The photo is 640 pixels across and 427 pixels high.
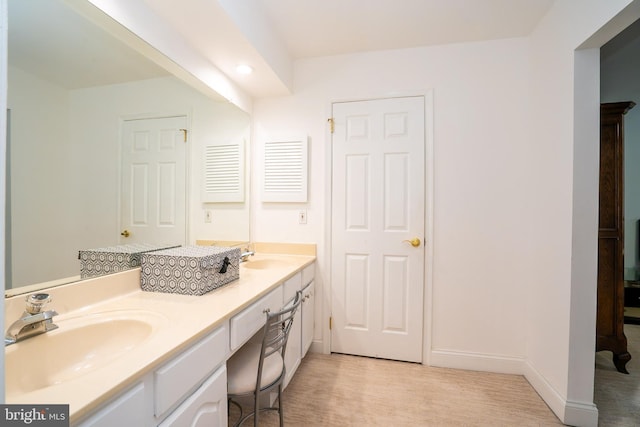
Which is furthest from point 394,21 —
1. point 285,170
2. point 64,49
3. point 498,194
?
point 64,49

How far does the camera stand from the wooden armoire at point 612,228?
1944 mm

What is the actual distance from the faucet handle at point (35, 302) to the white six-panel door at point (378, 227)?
175 centimetres

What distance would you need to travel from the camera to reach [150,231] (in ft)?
4.79

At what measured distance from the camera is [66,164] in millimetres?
1043

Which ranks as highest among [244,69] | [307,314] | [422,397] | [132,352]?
[244,69]

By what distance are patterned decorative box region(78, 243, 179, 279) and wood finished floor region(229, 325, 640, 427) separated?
42.6 inches

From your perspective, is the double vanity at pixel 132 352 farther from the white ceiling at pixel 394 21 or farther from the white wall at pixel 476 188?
the white ceiling at pixel 394 21

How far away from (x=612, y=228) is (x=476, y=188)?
990 mm

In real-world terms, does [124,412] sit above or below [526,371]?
above

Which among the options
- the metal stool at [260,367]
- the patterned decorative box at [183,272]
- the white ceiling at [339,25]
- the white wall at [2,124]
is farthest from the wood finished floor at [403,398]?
the white ceiling at [339,25]

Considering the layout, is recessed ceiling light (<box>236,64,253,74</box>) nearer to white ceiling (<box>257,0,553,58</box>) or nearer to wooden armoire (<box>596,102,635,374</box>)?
white ceiling (<box>257,0,553,58</box>)

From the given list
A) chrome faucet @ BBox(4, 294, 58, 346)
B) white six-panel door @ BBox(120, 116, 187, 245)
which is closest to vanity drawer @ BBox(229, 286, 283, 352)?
chrome faucet @ BBox(4, 294, 58, 346)

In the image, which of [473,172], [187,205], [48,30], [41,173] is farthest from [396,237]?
[48,30]

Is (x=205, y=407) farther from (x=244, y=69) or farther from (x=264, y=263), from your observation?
(x=244, y=69)
